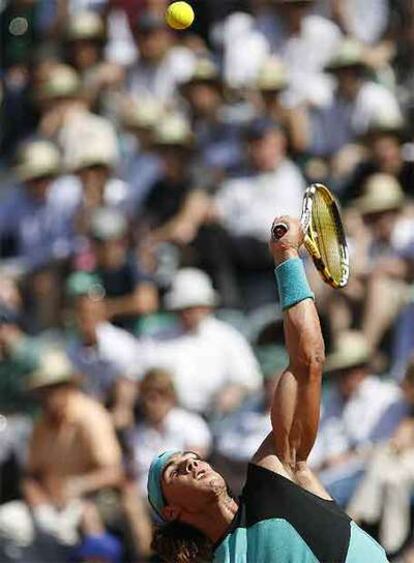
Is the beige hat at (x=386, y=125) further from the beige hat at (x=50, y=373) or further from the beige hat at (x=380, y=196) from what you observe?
the beige hat at (x=50, y=373)

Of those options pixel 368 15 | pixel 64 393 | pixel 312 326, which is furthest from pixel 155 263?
pixel 312 326

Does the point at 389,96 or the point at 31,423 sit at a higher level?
the point at 389,96

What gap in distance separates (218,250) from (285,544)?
583 centimetres

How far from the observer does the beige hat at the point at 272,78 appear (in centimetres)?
1104

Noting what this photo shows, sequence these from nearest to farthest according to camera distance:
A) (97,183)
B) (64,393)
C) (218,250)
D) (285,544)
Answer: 1. (285,544)
2. (64,393)
3. (218,250)
4. (97,183)

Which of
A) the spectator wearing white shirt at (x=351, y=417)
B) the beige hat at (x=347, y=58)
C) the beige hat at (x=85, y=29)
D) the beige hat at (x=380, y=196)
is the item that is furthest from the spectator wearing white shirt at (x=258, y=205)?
the beige hat at (x=85, y=29)

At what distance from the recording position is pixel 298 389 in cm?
479

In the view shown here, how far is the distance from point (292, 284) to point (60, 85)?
284 inches

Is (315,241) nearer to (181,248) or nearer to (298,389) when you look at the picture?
(298,389)

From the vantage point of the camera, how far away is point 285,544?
460cm

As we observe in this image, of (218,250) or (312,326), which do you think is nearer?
(312,326)

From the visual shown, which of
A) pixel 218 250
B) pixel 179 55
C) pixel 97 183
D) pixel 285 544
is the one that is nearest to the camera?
pixel 285 544

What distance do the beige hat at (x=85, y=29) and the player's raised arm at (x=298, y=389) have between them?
7.60m

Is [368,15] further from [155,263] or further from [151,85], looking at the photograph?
[155,263]
